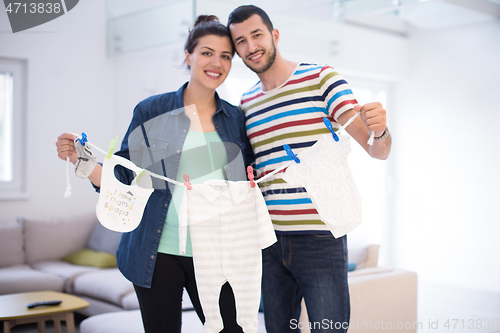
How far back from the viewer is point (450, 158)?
4680 millimetres

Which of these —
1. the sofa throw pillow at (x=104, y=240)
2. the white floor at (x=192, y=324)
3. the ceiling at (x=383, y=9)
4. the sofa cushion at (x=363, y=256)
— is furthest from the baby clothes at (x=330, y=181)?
the sofa throw pillow at (x=104, y=240)

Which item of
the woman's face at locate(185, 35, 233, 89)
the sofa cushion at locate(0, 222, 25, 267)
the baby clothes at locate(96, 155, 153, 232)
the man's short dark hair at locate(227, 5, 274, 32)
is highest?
the man's short dark hair at locate(227, 5, 274, 32)

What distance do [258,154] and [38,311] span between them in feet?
5.61

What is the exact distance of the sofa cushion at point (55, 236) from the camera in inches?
142

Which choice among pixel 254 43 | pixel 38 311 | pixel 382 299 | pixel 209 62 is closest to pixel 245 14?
pixel 254 43

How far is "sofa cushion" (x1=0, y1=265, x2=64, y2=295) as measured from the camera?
310cm

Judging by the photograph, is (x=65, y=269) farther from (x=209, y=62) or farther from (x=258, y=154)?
(x=209, y=62)

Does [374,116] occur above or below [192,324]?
above

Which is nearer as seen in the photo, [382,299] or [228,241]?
[228,241]

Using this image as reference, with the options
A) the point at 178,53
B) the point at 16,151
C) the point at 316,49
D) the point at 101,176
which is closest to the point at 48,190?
the point at 16,151

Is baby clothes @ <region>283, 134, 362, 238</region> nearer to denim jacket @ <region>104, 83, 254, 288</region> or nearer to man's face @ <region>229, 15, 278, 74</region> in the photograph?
denim jacket @ <region>104, 83, 254, 288</region>

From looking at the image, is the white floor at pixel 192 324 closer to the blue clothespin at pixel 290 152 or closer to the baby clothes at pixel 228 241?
the baby clothes at pixel 228 241

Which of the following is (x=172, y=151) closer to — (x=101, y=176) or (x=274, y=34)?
(x=101, y=176)

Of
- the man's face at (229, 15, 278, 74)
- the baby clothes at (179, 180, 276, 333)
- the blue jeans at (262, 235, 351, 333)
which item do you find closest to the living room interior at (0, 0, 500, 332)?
the blue jeans at (262, 235, 351, 333)
